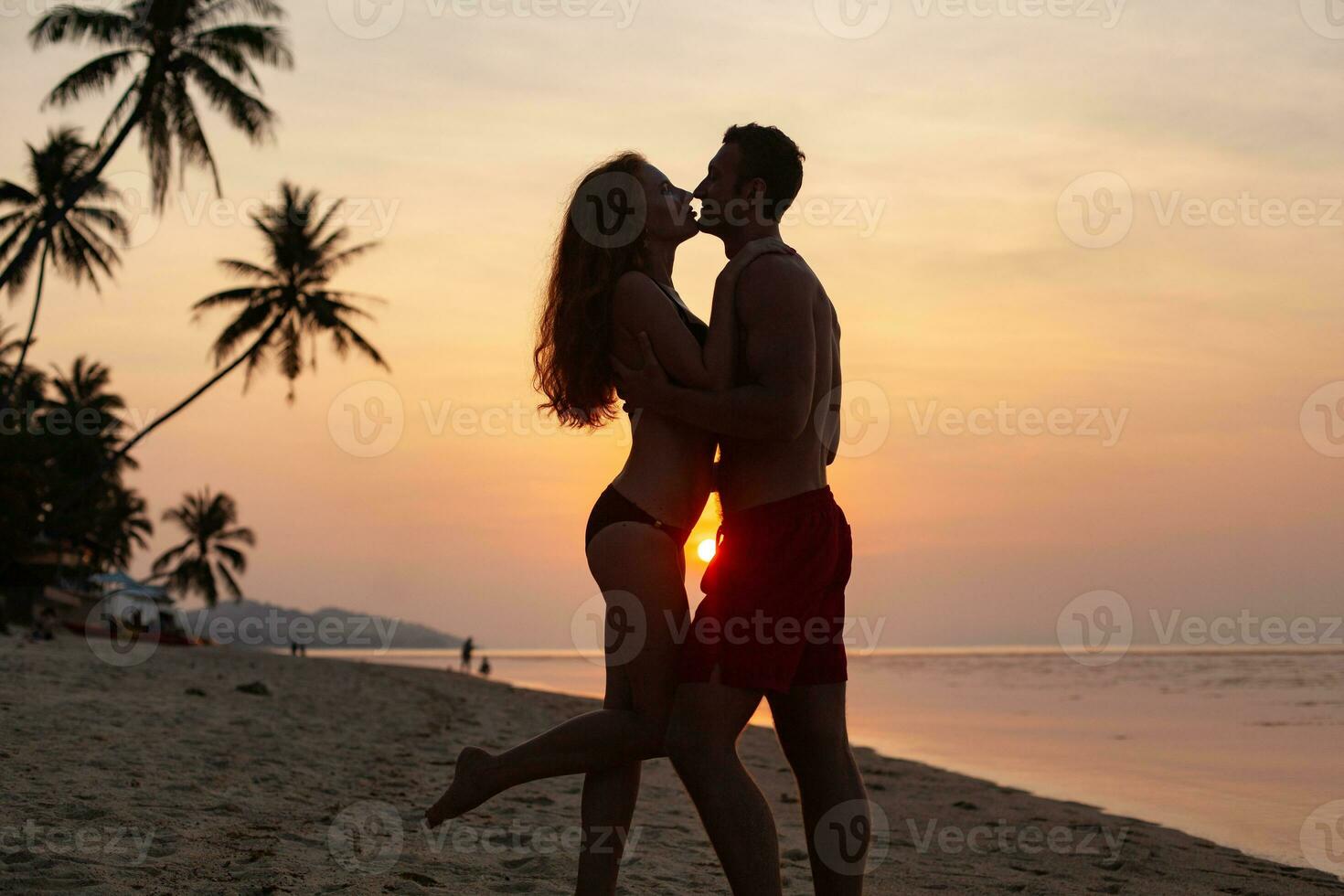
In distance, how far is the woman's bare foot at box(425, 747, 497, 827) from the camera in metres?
3.16

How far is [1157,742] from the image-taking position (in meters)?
14.9

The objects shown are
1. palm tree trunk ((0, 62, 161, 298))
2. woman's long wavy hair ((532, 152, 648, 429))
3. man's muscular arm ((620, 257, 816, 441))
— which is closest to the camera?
man's muscular arm ((620, 257, 816, 441))

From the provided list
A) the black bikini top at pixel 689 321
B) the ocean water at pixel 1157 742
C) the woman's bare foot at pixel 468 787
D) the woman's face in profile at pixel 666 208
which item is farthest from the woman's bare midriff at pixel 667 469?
the ocean water at pixel 1157 742

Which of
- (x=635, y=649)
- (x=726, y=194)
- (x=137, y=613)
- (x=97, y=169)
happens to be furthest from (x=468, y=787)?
(x=137, y=613)

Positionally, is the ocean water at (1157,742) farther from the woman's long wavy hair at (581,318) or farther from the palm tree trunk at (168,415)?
the palm tree trunk at (168,415)

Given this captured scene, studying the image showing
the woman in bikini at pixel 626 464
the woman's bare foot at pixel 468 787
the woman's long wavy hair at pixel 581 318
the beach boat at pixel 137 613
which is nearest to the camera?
the woman in bikini at pixel 626 464

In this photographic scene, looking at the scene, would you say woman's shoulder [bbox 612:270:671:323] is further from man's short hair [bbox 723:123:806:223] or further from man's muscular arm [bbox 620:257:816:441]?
man's short hair [bbox 723:123:806:223]

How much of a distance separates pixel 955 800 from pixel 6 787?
6702 millimetres

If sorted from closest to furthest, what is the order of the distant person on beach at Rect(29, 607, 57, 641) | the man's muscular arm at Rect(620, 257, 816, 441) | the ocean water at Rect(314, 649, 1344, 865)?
the man's muscular arm at Rect(620, 257, 816, 441) → the ocean water at Rect(314, 649, 1344, 865) → the distant person on beach at Rect(29, 607, 57, 641)

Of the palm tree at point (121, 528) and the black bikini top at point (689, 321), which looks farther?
the palm tree at point (121, 528)

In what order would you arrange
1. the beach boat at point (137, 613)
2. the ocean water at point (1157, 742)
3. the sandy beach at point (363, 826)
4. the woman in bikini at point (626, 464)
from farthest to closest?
the beach boat at point (137, 613)
the ocean water at point (1157, 742)
the sandy beach at point (363, 826)
the woman in bikini at point (626, 464)

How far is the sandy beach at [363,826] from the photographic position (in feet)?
13.2

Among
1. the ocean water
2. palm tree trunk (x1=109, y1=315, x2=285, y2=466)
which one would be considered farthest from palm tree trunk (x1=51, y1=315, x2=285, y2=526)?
the ocean water

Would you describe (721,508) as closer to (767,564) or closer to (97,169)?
(767,564)
